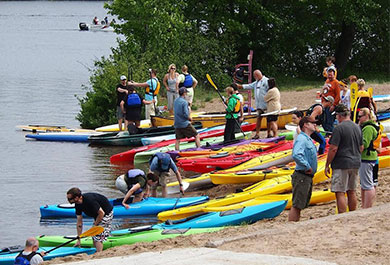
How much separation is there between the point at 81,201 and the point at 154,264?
8.27 feet

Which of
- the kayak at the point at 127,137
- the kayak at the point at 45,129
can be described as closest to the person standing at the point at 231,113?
the kayak at the point at 127,137

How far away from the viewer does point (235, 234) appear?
9.64 meters

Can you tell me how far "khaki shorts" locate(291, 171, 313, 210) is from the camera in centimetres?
998

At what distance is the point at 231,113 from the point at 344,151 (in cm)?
735

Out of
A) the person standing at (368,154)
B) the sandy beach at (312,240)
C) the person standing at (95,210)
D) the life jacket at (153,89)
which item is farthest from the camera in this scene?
the life jacket at (153,89)

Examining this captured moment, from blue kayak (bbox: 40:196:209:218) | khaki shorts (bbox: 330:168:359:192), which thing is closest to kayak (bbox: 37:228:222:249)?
khaki shorts (bbox: 330:168:359:192)

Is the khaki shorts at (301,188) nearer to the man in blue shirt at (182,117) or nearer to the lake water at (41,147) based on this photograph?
the lake water at (41,147)

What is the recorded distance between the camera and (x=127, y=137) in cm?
2050

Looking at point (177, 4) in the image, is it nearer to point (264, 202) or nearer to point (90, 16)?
point (264, 202)

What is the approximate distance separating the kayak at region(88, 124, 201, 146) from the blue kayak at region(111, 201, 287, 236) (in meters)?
8.87

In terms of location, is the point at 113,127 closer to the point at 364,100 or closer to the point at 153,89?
the point at 153,89

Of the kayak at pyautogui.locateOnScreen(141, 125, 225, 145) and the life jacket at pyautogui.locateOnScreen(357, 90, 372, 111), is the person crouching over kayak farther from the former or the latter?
the kayak at pyautogui.locateOnScreen(141, 125, 225, 145)

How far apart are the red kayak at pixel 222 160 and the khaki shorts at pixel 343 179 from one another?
5.57 m

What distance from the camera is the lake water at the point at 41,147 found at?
47.8 ft
